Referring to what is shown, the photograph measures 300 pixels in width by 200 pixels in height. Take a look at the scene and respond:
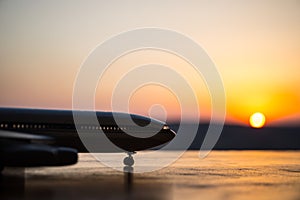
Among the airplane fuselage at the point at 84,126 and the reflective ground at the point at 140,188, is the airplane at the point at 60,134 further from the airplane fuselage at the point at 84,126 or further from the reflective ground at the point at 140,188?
the reflective ground at the point at 140,188

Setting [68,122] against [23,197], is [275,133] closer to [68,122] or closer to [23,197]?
[68,122]

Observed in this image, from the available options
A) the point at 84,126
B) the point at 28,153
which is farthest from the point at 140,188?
the point at 84,126

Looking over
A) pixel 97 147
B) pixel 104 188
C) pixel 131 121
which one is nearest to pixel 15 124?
pixel 97 147

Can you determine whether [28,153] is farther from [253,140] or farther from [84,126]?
[253,140]

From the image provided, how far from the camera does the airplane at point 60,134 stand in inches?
907

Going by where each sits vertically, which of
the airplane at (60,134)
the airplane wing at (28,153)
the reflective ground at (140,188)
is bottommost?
the reflective ground at (140,188)

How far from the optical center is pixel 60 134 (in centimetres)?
3111

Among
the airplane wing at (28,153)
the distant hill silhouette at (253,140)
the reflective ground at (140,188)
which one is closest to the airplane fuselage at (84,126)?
the reflective ground at (140,188)

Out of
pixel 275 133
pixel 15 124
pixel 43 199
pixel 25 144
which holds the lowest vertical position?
pixel 43 199

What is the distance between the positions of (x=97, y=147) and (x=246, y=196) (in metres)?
16.2

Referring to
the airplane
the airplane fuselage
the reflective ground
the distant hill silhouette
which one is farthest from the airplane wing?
the distant hill silhouette

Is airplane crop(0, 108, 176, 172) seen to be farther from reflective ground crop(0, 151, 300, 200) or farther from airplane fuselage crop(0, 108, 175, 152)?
reflective ground crop(0, 151, 300, 200)

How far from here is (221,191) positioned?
20438 millimetres

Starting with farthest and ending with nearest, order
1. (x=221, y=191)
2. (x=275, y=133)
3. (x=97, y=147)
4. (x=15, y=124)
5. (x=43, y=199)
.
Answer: (x=275, y=133), (x=97, y=147), (x=15, y=124), (x=221, y=191), (x=43, y=199)
